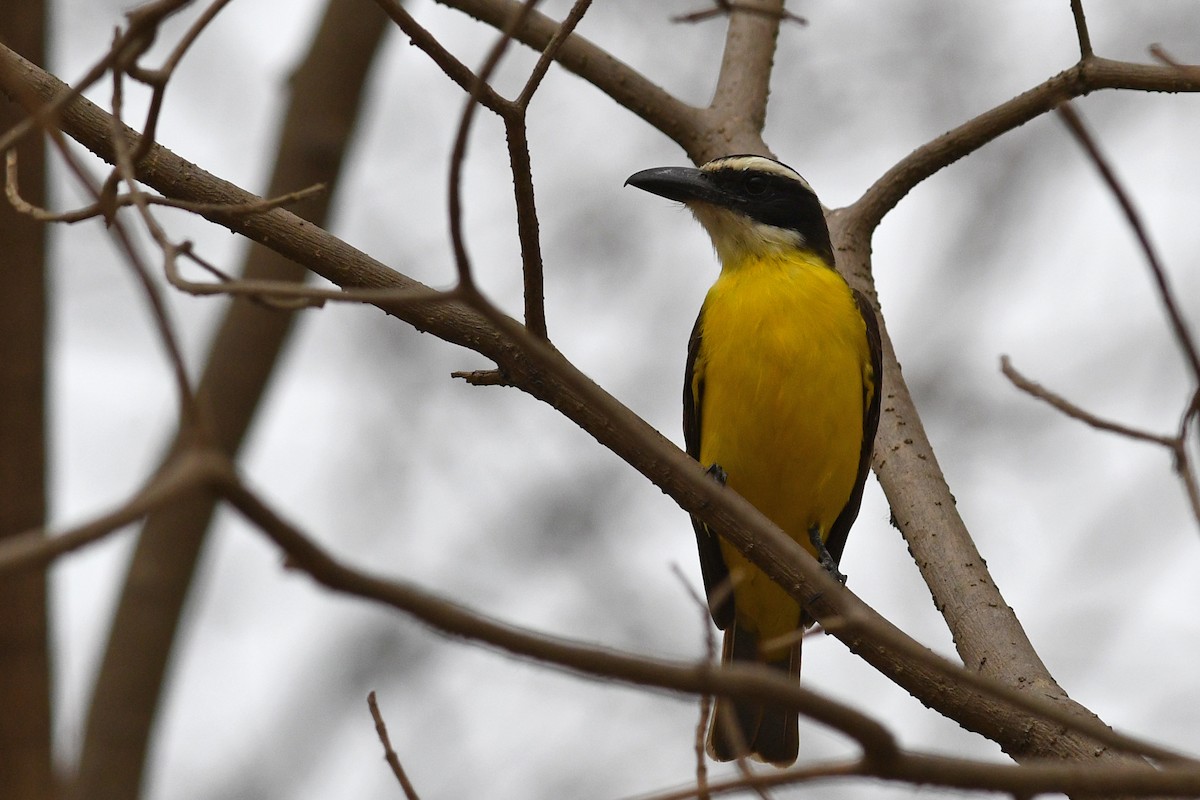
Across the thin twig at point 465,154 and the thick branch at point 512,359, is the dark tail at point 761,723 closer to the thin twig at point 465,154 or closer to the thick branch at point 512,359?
the thick branch at point 512,359

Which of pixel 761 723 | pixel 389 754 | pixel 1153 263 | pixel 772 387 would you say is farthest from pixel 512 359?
pixel 761 723

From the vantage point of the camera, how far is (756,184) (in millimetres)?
6094

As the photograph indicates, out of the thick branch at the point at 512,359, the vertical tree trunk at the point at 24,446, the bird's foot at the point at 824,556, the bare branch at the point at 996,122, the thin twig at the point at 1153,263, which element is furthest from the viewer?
the bird's foot at the point at 824,556

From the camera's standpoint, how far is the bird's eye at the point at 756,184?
239 inches

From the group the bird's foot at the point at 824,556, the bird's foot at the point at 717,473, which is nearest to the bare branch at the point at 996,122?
the bird's foot at the point at 717,473

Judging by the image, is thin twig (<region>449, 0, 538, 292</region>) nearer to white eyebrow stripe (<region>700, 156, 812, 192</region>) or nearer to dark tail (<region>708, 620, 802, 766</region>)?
white eyebrow stripe (<region>700, 156, 812, 192</region>)

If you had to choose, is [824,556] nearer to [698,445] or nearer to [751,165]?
[698,445]

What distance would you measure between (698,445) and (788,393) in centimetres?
52


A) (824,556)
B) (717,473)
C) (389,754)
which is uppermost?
(717,473)

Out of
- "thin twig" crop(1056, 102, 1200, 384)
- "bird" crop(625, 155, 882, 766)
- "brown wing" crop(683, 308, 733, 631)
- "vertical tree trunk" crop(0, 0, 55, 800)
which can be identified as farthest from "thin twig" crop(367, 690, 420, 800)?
"brown wing" crop(683, 308, 733, 631)

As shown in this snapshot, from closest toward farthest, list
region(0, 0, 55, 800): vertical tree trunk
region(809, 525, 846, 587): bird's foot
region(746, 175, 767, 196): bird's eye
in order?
region(0, 0, 55, 800): vertical tree trunk < region(809, 525, 846, 587): bird's foot < region(746, 175, 767, 196): bird's eye

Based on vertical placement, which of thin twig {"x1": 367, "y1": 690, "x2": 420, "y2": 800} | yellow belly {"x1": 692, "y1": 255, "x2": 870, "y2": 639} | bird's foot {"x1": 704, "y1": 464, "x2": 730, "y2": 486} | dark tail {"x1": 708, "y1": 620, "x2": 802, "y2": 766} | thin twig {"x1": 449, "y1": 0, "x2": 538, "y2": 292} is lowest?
thin twig {"x1": 367, "y1": 690, "x2": 420, "y2": 800}

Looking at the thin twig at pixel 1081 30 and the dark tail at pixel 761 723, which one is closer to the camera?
the thin twig at pixel 1081 30

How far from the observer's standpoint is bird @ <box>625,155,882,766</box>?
18.4ft
